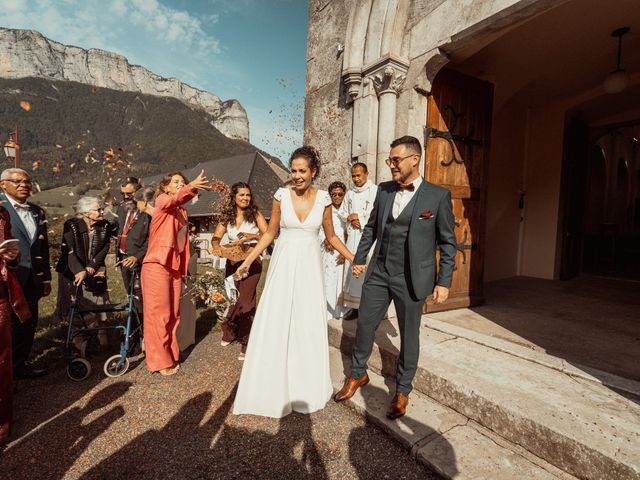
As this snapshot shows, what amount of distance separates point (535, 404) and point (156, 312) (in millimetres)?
3533

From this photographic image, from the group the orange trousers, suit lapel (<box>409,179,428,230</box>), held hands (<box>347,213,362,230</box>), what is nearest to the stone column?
held hands (<box>347,213,362,230</box>)

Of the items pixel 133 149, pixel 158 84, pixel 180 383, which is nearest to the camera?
pixel 180 383

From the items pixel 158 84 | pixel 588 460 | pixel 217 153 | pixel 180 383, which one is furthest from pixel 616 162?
pixel 158 84

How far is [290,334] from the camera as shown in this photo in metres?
2.79

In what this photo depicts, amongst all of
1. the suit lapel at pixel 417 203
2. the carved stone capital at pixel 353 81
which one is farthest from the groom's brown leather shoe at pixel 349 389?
the carved stone capital at pixel 353 81

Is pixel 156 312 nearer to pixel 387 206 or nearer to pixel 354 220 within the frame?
pixel 354 220

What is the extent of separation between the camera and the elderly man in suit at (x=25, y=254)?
329 cm

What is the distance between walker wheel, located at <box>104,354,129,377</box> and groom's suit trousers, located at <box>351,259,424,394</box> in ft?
8.40

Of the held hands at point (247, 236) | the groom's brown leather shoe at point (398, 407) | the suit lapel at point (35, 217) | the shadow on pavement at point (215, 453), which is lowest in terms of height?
the shadow on pavement at point (215, 453)

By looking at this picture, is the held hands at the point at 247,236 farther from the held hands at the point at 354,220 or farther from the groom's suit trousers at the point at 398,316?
the groom's suit trousers at the point at 398,316

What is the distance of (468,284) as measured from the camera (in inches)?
198

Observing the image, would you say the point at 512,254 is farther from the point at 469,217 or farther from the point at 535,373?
the point at 535,373

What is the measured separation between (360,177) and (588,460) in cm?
345

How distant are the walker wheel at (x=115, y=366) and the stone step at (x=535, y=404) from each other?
2.74 metres
